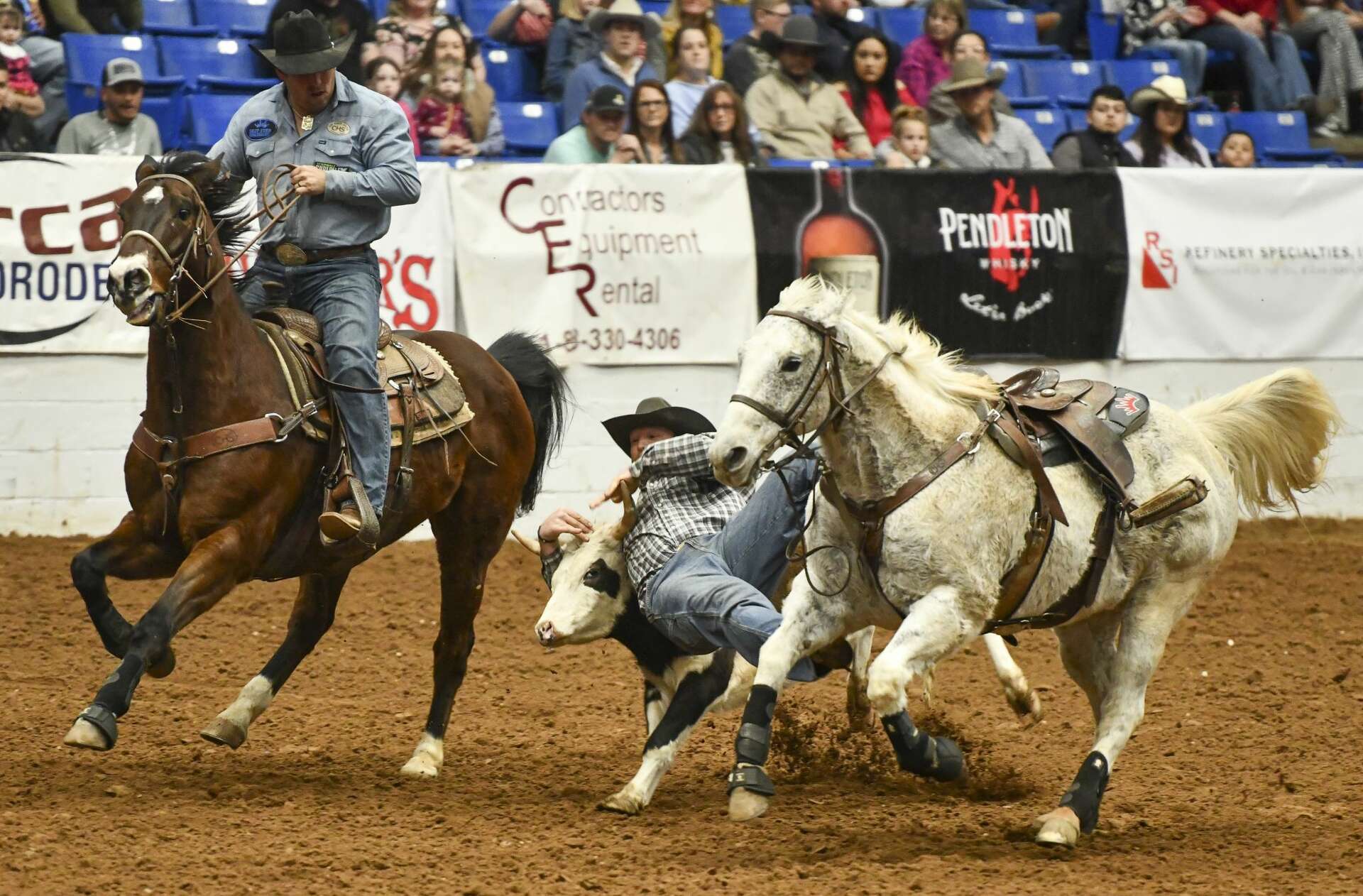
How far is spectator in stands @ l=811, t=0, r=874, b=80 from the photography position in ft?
38.8

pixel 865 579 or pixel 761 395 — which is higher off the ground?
pixel 761 395

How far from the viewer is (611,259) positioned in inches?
388

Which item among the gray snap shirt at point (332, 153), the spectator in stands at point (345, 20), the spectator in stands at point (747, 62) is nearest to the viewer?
the gray snap shirt at point (332, 153)

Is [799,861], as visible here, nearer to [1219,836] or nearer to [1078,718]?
[1219,836]

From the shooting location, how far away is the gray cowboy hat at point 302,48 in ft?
18.9

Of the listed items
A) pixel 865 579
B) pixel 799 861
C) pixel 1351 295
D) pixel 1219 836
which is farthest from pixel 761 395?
pixel 1351 295

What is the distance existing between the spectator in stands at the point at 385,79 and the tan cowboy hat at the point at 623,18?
1519mm

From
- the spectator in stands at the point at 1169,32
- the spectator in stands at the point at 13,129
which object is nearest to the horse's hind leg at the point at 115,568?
the spectator in stands at the point at 13,129

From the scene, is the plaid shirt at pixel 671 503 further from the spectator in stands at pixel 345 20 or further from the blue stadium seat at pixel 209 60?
the blue stadium seat at pixel 209 60

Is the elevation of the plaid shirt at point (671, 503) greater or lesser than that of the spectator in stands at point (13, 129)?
lesser

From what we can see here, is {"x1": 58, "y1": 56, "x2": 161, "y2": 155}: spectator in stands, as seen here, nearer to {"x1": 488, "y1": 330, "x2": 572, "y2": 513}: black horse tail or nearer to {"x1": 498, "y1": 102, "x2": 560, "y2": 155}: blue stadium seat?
{"x1": 498, "y1": 102, "x2": 560, "y2": 155}: blue stadium seat

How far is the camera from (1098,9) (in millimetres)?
14734

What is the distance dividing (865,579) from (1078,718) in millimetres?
2520

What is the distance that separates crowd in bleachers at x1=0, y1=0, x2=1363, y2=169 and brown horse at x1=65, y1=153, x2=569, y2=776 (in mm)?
4265
